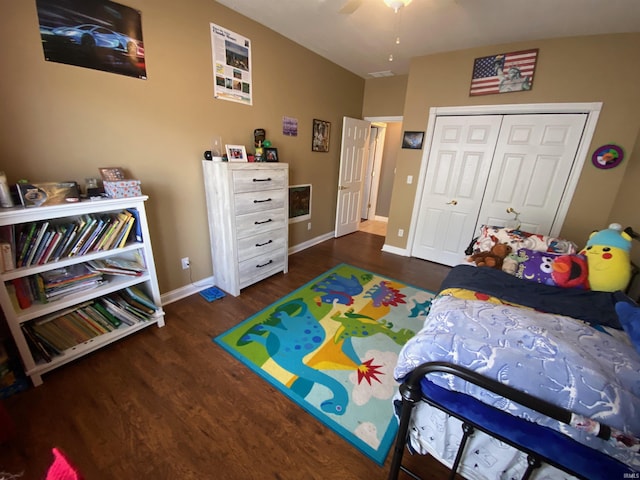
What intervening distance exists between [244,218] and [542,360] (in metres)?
2.27

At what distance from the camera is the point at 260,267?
2.80 meters

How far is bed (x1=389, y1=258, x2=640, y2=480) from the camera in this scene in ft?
2.38

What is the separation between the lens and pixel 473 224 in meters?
3.39

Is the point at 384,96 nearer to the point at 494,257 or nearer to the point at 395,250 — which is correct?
the point at 395,250

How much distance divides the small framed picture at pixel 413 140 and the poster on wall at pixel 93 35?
3013mm

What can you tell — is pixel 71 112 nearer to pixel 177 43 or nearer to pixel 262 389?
pixel 177 43

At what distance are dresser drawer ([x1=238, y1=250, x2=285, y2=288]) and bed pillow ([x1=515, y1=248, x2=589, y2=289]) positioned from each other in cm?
228

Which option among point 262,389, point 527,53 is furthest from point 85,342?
point 527,53

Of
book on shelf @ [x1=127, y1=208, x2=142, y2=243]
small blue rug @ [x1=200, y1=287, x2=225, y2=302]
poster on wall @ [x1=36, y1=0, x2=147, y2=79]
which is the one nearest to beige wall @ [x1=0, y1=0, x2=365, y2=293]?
poster on wall @ [x1=36, y1=0, x2=147, y2=79]

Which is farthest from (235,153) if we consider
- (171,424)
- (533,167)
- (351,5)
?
(533,167)

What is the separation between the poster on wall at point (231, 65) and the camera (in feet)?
7.70

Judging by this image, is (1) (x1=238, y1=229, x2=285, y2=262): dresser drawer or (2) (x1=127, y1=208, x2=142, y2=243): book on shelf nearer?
(2) (x1=127, y1=208, x2=142, y2=243): book on shelf

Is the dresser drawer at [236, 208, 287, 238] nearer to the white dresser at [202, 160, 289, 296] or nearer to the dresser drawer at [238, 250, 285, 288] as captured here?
the white dresser at [202, 160, 289, 296]

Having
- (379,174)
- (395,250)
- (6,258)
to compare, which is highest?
(379,174)
